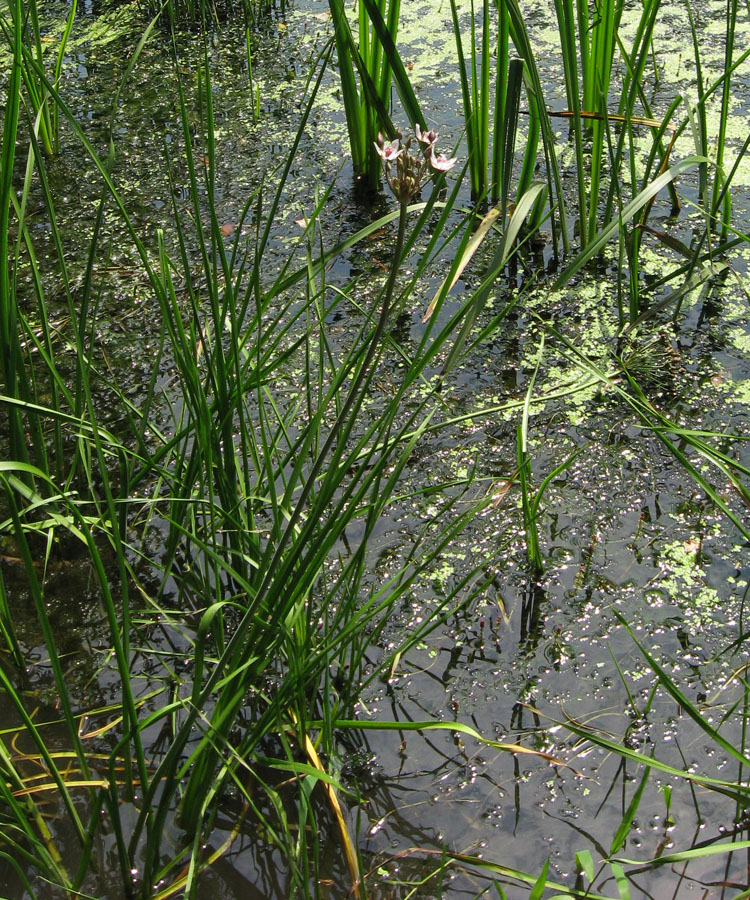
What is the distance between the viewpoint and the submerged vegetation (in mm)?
928

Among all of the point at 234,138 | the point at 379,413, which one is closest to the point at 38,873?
the point at 379,413

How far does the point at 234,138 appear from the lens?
2.35 m

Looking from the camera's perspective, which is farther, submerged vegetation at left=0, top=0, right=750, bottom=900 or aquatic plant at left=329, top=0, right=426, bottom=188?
aquatic plant at left=329, top=0, right=426, bottom=188

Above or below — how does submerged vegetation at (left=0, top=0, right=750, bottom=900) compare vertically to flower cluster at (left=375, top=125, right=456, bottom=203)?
below

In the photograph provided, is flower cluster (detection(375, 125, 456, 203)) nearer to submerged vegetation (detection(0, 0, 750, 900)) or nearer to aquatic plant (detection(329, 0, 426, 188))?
submerged vegetation (detection(0, 0, 750, 900))

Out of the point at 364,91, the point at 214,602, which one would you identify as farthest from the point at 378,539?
the point at 364,91

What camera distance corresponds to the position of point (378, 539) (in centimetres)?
134

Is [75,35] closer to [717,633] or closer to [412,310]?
[412,310]

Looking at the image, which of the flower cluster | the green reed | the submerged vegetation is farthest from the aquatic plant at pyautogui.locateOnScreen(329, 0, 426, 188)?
the flower cluster

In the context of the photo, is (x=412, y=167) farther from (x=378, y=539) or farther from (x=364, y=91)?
(x=364, y=91)

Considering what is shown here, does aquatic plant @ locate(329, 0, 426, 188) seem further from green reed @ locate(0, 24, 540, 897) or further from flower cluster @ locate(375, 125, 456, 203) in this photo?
flower cluster @ locate(375, 125, 456, 203)

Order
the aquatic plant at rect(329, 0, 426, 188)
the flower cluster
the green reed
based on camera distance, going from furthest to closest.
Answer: the aquatic plant at rect(329, 0, 426, 188) < the green reed < the flower cluster

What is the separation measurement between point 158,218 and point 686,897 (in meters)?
1.78

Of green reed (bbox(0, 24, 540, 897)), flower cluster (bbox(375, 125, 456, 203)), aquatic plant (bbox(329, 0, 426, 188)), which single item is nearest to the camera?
flower cluster (bbox(375, 125, 456, 203))
